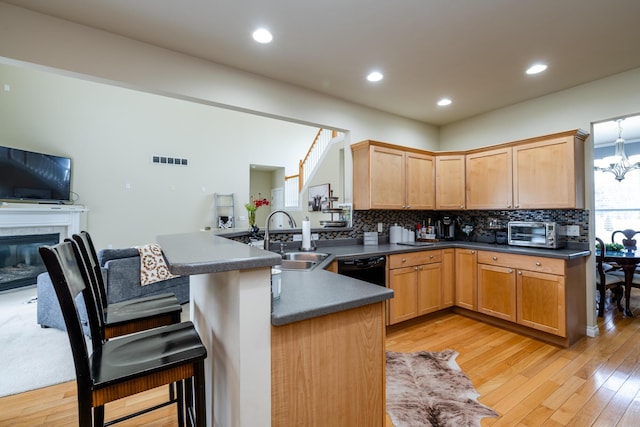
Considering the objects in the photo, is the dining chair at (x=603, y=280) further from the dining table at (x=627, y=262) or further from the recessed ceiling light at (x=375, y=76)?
the recessed ceiling light at (x=375, y=76)

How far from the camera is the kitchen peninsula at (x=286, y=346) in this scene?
109cm

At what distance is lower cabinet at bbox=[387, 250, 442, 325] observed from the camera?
10.8 ft

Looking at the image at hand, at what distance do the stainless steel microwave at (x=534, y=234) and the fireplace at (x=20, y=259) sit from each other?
7347 mm

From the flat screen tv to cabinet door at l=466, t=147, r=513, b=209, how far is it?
23.5ft

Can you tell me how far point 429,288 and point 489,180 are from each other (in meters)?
1.61

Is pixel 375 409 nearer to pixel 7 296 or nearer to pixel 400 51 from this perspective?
pixel 400 51

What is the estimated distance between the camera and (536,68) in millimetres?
2967

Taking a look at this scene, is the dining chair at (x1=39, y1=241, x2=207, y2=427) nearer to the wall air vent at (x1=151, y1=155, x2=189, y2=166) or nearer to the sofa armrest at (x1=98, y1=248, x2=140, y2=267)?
the sofa armrest at (x1=98, y1=248, x2=140, y2=267)

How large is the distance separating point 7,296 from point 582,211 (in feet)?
26.7

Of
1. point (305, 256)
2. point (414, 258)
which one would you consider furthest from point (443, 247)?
point (305, 256)

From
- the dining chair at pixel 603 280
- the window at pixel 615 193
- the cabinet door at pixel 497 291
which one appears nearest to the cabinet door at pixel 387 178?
the cabinet door at pixel 497 291

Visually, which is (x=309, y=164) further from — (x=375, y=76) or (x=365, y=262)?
(x=365, y=262)

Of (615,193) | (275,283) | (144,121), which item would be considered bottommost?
(275,283)

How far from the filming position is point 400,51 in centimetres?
269
